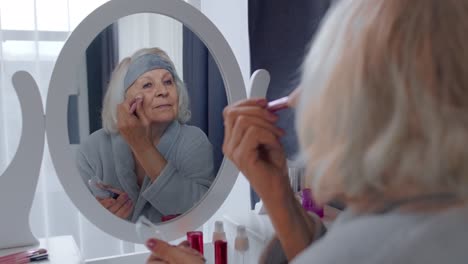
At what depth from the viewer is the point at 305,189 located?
94cm

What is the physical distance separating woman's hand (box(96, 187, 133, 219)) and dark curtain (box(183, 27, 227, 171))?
6.9 inches

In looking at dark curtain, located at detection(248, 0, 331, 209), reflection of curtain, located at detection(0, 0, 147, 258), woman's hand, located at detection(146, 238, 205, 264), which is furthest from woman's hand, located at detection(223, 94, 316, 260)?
reflection of curtain, located at detection(0, 0, 147, 258)

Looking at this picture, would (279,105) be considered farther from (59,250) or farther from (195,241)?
(59,250)

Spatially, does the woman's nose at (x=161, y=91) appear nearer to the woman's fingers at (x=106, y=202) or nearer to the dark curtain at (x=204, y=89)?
the dark curtain at (x=204, y=89)

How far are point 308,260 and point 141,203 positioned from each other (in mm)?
505

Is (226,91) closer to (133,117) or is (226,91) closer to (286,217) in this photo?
(133,117)

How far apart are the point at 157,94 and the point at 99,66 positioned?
0.36ft

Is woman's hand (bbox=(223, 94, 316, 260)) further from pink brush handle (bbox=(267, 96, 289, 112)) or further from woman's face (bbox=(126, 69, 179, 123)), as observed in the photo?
woman's face (bbox=(126, 69, 179, 123))

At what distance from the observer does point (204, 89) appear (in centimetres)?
86

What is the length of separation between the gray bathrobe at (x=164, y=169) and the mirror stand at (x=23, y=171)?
7 centimetres

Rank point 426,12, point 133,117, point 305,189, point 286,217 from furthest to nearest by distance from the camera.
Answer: point 305,189 → point 133,117 → point 286,217 → point 426,12

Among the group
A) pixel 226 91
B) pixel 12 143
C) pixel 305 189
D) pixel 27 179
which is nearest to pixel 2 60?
pixel 12 143

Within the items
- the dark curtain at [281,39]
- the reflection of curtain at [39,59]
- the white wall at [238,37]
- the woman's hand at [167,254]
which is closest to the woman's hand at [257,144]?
the woman's hand at [167,254]

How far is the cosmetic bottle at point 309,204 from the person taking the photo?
0.92 meters
